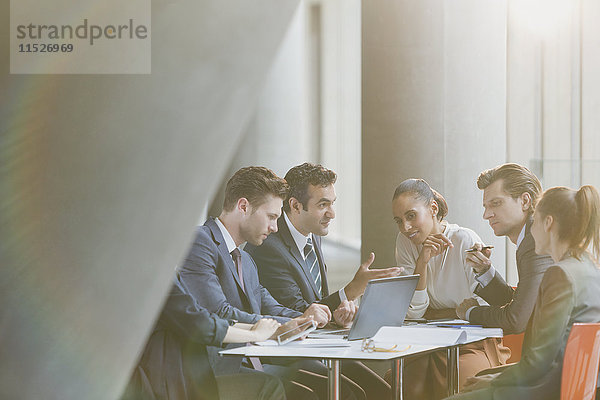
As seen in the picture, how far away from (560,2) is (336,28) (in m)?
13.6

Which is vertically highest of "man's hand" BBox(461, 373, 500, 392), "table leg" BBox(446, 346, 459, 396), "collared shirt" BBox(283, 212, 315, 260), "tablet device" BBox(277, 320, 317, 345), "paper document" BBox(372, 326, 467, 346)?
"collared shirt" BBox(283, 212, 315, 260)

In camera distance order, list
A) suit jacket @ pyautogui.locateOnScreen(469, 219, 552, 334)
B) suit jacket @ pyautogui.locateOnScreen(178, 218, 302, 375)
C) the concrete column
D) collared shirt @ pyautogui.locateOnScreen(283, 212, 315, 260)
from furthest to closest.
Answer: the concrete column, collared shirt @ pyautogui.locateOnScreen(283, 212, 315, 260), suit jacket @ pyautogui.locateOnScreen(469, 219, 552, 334), suit jacket @ pyautogui.locateOnScreen(178, 218, 302, 375)

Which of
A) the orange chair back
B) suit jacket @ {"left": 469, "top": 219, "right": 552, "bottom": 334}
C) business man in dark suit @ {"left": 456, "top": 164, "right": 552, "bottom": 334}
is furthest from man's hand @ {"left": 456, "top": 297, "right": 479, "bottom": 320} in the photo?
the orange chair back

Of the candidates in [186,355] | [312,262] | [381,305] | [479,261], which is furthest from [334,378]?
[312,262]

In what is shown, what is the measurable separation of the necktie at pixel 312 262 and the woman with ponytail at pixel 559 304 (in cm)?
161

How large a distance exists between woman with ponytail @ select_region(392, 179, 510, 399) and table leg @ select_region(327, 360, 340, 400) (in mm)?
944

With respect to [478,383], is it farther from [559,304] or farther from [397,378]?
[559,304]

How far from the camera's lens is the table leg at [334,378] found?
129 inches

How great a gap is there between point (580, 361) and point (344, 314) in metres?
1.35

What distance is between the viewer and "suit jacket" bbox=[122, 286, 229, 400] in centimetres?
337

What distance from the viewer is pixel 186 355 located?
346 centimetres

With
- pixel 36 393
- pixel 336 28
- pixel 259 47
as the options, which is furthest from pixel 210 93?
pixel 336 28

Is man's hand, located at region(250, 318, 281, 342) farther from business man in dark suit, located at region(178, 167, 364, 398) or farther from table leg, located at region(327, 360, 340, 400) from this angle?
table leg, located at region(327, 360, 340, 400)

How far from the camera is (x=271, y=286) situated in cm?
455
